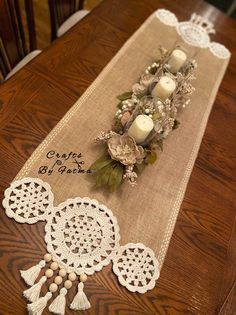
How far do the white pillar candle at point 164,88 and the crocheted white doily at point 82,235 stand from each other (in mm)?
412

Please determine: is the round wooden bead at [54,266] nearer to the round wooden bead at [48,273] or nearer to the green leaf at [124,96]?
the round wooden bead at [48,273]

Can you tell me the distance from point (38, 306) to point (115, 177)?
1.20 ft

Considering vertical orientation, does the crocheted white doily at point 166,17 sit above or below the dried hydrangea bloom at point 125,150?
above

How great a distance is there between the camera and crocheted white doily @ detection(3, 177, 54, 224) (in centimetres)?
79

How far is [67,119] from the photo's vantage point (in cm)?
100

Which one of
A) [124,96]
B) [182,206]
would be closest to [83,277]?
[182,206]

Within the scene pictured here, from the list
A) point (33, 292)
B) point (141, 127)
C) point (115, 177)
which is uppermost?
point (141, 127)

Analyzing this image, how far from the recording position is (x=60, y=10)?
4.79 ft

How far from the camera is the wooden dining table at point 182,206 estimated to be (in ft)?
2.50

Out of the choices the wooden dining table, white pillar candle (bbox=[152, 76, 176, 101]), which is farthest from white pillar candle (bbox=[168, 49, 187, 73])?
the wooden dining table

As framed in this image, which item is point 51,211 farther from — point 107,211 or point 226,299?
point 226,299

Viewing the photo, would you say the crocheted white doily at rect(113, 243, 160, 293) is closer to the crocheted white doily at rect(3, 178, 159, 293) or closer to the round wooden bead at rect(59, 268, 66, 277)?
the crocheted white doily at rect(3, 178, 159, 293)

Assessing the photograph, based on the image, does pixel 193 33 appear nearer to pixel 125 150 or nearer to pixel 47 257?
pixel 125 150

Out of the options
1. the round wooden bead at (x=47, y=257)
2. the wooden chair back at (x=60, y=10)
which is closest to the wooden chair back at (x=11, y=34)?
the wooden chair back at (x=60, y=10)
